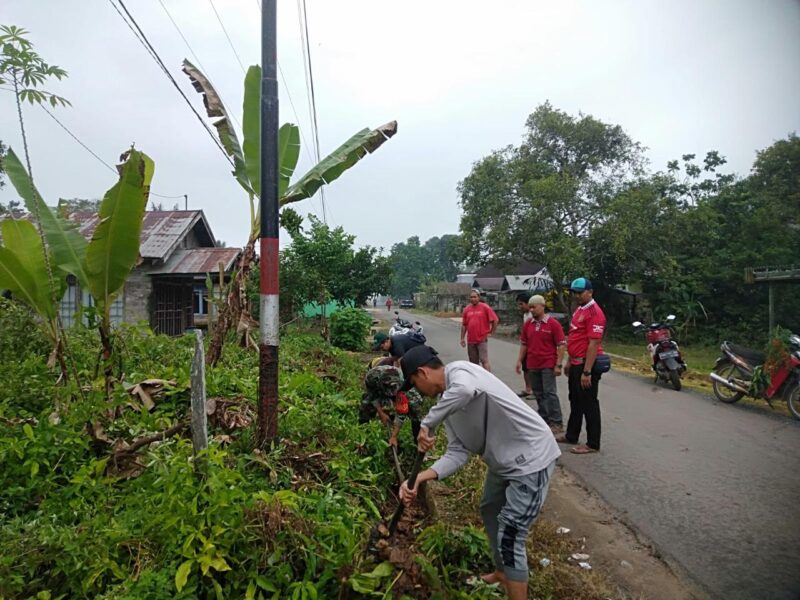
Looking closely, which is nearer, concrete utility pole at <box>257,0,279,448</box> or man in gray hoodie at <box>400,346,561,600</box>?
man in gray hoodie at <box>400,346,561,600</box>

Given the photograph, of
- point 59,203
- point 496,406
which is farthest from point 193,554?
point 59,203

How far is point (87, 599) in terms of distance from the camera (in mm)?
2445

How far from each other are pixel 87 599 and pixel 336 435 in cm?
231

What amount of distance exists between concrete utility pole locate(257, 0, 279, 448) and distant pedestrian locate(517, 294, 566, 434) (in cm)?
336

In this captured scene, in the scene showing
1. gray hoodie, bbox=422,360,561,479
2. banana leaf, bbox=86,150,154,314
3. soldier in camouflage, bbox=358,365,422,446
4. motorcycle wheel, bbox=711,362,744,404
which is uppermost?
banana leaf, bbox=86,150,154,314

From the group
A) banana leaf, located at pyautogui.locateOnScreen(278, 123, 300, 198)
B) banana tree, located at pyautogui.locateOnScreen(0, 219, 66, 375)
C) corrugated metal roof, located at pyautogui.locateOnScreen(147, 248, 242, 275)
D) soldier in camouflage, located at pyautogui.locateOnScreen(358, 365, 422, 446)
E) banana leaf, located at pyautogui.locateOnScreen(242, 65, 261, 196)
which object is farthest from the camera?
corrugated metal roof, located at pyautogui.locateOnScreen(147, 248, 242, 275)

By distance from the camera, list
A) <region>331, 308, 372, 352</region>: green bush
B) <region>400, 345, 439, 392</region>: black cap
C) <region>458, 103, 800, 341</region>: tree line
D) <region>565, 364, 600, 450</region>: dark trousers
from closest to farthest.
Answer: <region>400, 345, 439, 392</region>: black cap
<region>565, 364, 600, 450</region>: dark trousers
<region>331, 308, 372, 352</region>: green bush
<region>458, 103, 800, 341</region>: tree line

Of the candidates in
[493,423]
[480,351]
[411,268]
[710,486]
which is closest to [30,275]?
[493,423]

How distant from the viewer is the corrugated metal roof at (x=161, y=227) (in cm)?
1199

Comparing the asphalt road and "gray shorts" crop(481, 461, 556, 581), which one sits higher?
"gray shorts" crop(481, 461, 556, 581)

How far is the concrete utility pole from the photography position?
384cm

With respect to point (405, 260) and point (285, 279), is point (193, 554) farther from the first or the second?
point (405, 260)

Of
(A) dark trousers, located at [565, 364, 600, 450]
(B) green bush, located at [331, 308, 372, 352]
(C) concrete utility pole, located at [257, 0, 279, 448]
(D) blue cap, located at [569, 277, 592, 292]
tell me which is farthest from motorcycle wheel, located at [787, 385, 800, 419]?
(B) green bush, located at [331, 308, 372, 352]

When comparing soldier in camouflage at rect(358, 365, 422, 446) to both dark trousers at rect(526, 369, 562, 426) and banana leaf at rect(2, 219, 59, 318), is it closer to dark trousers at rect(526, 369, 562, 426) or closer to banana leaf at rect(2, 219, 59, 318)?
dark trousers at rect(526, 369, 562, 426)
